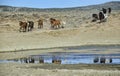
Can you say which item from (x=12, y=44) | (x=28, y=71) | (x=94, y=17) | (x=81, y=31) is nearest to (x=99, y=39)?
(x=81, y=31)

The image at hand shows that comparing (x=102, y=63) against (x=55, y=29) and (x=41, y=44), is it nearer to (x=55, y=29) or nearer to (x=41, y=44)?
(x=41, y=44)

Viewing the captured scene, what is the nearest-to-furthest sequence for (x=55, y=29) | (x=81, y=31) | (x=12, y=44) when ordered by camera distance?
(x=12, y=44)
(x=81, y=31)
(x=55, y=29)

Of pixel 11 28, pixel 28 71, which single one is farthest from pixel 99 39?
pixel 28 71

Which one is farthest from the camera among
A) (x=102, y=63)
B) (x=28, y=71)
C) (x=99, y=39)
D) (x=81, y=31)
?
(x=81, y=31)

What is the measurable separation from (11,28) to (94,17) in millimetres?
9131

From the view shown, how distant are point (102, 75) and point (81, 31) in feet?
88.4

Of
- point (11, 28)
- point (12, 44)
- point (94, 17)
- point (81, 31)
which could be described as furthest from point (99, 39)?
point (11, 28)

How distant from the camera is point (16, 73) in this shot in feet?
58.9

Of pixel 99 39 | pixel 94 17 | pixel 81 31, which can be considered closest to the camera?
pixel 99 39

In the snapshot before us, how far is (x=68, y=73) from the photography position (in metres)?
17.7

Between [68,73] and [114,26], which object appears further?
[114,26]

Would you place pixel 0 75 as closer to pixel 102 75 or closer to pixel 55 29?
pixel 102 75

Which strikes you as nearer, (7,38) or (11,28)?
(7,38)

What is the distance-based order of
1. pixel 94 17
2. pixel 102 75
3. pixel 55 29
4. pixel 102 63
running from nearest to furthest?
pixel 102 75
pixel 102 63
pixel 55 29
pixel 94 17
